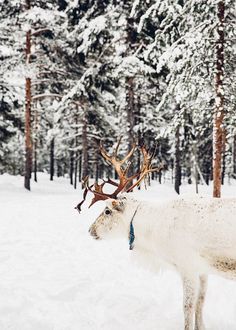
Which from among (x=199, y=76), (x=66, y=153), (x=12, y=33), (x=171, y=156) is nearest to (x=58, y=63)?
(x=12, y=33)

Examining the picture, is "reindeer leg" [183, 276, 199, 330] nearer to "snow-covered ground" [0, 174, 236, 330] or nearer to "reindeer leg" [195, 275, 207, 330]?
"reindeer leg" [195, 275, 207, 330]

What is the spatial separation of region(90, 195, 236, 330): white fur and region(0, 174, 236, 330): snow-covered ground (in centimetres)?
46

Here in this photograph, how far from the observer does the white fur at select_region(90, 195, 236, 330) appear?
4055 millimetres

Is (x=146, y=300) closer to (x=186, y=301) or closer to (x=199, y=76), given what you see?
(x=186, y=301)

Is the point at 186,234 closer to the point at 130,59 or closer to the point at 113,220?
the point at 113,220

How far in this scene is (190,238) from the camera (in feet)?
13.9

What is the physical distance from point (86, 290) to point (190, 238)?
2273 mm

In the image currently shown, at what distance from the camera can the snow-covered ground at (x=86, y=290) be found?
4.61 meters

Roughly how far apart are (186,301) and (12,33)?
18.3 meters

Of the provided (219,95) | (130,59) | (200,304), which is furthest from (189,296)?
(130,59)

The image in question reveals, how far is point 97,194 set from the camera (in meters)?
5.12

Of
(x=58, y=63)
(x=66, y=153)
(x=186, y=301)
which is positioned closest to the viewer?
(x=186, y=301)

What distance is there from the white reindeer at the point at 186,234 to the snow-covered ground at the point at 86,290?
0.44m

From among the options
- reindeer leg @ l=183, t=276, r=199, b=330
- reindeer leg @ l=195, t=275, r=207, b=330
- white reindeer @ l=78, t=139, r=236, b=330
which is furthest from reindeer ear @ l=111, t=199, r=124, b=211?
reindeer leg @ l=195, t=275, r=207, b=330
